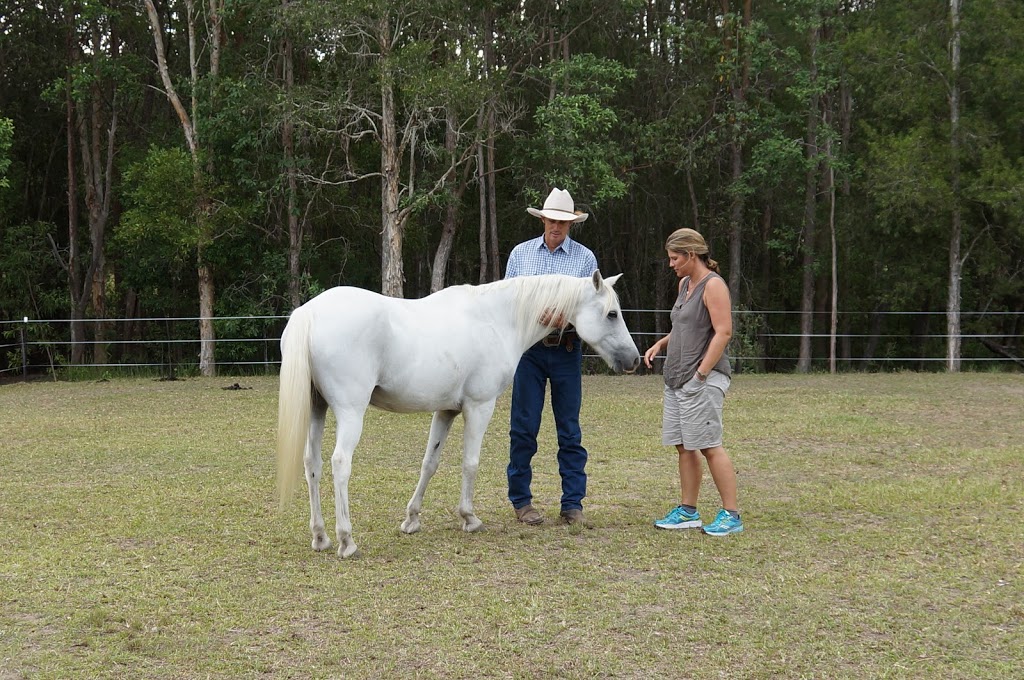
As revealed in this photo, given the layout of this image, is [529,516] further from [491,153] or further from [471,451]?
[491,153]

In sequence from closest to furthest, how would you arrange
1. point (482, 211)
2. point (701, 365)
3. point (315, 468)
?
point (315, 468) → point (701, 365) → point (482, 211)

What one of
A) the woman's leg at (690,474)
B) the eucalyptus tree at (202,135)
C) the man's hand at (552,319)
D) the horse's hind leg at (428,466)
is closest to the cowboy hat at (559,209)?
the man's hand at (552,319)

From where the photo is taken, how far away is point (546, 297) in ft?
18.4

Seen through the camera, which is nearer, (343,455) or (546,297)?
(343,455)

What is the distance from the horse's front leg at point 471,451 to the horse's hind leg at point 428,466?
125mm

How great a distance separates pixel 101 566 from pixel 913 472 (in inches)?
237

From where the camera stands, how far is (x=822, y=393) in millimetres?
14609

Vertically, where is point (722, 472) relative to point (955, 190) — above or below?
below

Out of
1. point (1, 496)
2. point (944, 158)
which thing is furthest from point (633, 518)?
point (944, 158)

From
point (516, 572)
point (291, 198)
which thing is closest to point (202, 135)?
point (291, 198)

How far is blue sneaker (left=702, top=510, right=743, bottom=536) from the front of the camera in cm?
555

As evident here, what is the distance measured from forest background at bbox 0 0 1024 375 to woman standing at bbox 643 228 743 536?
44.1 ft

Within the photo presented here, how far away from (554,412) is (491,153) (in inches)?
724

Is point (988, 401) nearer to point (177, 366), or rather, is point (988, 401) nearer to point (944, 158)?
point (944, 158)
